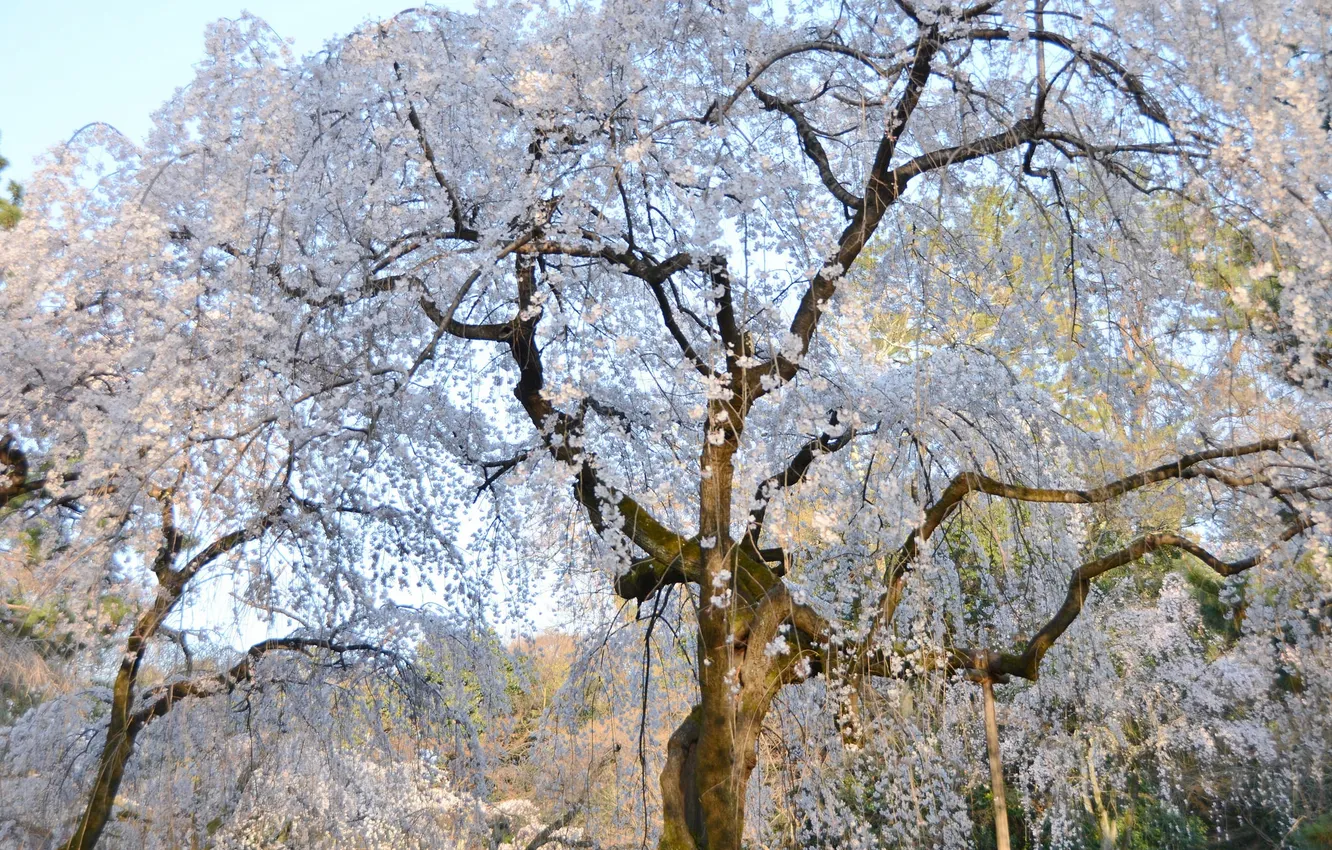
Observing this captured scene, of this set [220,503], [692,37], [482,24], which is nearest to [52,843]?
[220,503]

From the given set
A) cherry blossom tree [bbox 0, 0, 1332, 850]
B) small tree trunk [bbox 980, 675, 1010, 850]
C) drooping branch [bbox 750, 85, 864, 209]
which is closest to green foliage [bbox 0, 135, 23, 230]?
cherry blossom tree [bbox 0, 0, 1332, 850]

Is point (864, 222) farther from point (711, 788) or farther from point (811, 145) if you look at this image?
point (711, 788)

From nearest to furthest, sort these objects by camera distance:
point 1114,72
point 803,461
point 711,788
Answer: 1. point 1114,72
2. point 711,788
3. point 803,461

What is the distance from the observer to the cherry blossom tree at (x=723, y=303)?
10.2 ft

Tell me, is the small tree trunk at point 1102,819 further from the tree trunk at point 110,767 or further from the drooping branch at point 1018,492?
the tree trunk at point 110,767

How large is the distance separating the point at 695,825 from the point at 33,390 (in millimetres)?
4059

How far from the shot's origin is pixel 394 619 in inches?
231

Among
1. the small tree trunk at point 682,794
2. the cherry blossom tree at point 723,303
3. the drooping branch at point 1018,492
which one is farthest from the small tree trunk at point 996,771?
the small tree trunk at point 682,794

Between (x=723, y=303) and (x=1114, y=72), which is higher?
(x=1114, y=72)

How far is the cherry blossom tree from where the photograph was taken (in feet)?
10.2

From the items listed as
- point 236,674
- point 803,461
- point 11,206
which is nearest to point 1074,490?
point 803,461

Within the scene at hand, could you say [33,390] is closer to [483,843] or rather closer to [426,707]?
[426,707]

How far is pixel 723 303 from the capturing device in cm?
364

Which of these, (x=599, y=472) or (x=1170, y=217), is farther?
(x=599, y=472)
